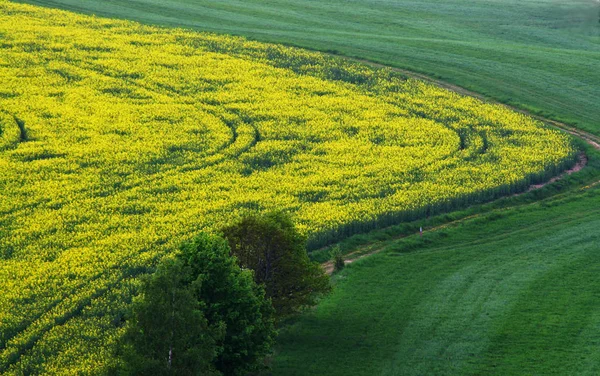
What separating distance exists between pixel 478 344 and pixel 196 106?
43995 mm

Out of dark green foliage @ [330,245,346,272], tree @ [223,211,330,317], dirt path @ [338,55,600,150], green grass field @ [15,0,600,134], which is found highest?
green grass field @ [15,0,600,134]

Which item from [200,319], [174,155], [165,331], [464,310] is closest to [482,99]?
[174,155]

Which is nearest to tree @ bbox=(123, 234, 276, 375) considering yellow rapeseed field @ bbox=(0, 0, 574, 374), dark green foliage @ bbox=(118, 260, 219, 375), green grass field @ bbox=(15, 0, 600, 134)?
dark green foliage @ bbox=(118, 260, 219, 375)

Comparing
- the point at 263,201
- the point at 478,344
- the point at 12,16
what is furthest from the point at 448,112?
the point at 12,16

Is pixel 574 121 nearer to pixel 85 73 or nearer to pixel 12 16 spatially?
pixel 85 73

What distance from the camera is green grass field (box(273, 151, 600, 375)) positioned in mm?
37781

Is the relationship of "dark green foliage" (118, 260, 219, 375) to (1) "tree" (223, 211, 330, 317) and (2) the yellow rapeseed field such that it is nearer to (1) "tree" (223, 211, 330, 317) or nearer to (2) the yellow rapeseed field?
(2) the yellow rapeseed field

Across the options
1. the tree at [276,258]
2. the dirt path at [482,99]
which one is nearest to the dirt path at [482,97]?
the dirt path at [482,99]

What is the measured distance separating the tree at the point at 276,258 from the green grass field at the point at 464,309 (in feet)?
4.94

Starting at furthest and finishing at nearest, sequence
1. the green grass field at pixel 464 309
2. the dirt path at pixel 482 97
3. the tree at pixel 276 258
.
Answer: the dirt path at pixel 482 97, the tree at pixel 276 258, the green grass field at pixel 464 309

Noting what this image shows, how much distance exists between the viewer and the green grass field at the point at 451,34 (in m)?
87.8

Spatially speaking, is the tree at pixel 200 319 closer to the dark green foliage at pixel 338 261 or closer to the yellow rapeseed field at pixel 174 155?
the yellow rapeseed field at pixel 174 155

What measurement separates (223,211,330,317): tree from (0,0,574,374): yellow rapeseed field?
636 cm

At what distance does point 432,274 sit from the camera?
47.8 m
